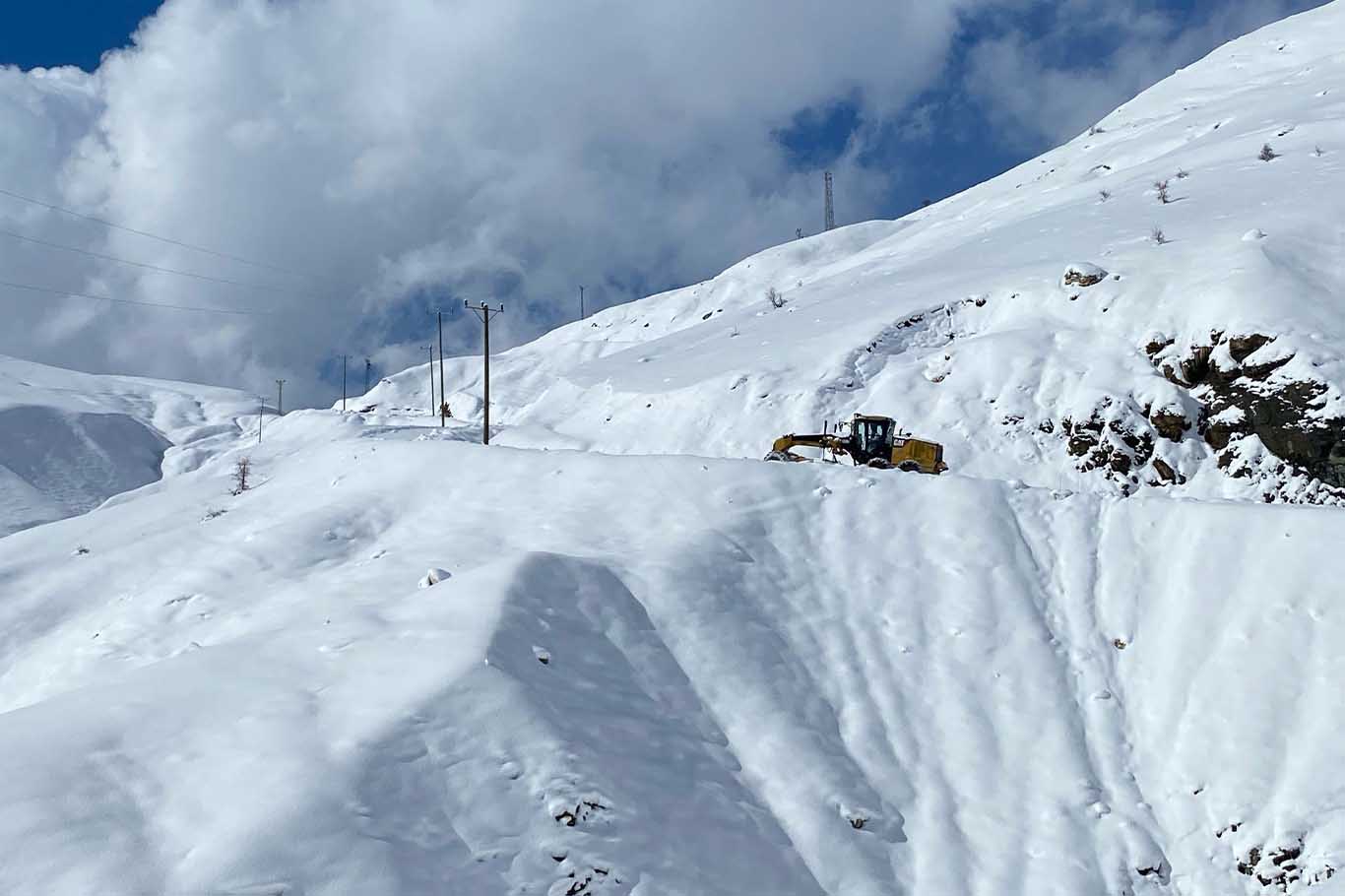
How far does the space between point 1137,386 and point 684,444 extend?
1306cm

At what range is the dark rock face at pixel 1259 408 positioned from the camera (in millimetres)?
19344

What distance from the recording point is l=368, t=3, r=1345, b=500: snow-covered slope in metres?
21.2

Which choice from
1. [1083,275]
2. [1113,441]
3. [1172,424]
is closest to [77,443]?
[1083,275]

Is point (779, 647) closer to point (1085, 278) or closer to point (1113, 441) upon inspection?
point (1113, 441)

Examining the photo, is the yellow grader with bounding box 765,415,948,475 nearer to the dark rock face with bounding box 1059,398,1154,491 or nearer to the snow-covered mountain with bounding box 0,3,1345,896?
the snow-covered mountain with bounding box 0,3,1345,896

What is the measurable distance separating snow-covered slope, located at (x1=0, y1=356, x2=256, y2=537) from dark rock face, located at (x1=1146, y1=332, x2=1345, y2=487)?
6518cm

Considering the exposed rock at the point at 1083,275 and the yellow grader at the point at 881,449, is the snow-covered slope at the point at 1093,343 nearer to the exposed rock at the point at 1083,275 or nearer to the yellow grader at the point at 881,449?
the exposed rock at the point at 1083,275

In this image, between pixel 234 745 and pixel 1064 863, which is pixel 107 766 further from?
pixel 1064 863

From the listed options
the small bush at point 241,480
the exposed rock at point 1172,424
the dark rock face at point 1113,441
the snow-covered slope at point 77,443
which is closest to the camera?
the exposed rock at point 1172,424

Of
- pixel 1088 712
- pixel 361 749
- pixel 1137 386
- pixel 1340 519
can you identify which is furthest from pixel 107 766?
pixel 1137 386

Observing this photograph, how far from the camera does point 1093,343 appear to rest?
24953 millimetres

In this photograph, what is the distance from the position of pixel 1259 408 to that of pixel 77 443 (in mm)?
87435

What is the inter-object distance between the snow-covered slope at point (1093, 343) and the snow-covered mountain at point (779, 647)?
16 cm

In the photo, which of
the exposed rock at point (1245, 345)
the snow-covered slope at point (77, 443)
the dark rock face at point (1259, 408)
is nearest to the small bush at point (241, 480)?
the dark rock face at point (1259, 408)
